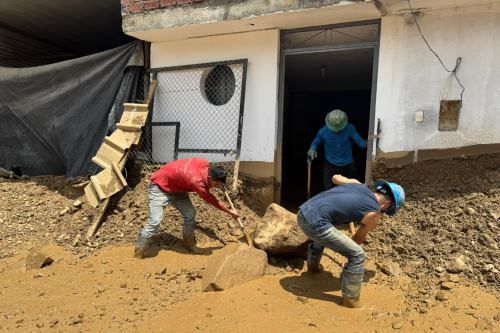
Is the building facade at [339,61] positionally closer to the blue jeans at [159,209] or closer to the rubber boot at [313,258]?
the blue jeans at [159,209]

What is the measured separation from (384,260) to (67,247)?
388 centimetres

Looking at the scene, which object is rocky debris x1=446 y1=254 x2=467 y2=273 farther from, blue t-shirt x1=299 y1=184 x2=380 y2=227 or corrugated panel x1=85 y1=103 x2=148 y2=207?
corrugated panel x1=85 y1=103 x2=148 y2=207

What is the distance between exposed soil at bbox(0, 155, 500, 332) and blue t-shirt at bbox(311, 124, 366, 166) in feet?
1.93

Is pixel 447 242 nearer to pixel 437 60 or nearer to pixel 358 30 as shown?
pixel 437 60

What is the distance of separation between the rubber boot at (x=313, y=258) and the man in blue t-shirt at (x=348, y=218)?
18.6 inches

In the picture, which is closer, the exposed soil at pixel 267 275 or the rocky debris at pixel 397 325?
the rocky debris at pixel 397 325

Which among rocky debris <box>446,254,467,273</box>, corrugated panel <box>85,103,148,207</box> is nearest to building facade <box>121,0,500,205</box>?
corrugated panel <box>85,103,148,207</box>

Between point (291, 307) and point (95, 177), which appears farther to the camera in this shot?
point (95, 177)

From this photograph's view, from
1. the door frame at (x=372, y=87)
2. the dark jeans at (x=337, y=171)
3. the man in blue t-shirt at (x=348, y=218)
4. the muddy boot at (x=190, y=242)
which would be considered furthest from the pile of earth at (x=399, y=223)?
the man in blue t-shirt at (x=348, y=218)

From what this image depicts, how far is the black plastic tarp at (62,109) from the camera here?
20.1 feet

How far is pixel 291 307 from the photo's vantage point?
3.35 meters

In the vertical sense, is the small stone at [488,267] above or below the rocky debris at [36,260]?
above

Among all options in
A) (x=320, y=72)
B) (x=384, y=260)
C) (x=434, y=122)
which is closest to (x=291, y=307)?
(x=384, y=260)

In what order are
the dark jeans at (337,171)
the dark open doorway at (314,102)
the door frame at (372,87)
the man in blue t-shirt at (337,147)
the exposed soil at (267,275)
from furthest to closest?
the dark open doorway at (314,102) → the dark jeans at (337,171) → the man in blue t-shirt at (337,147) → the door frame at (372,87) → the exposed soil at (267,275)
